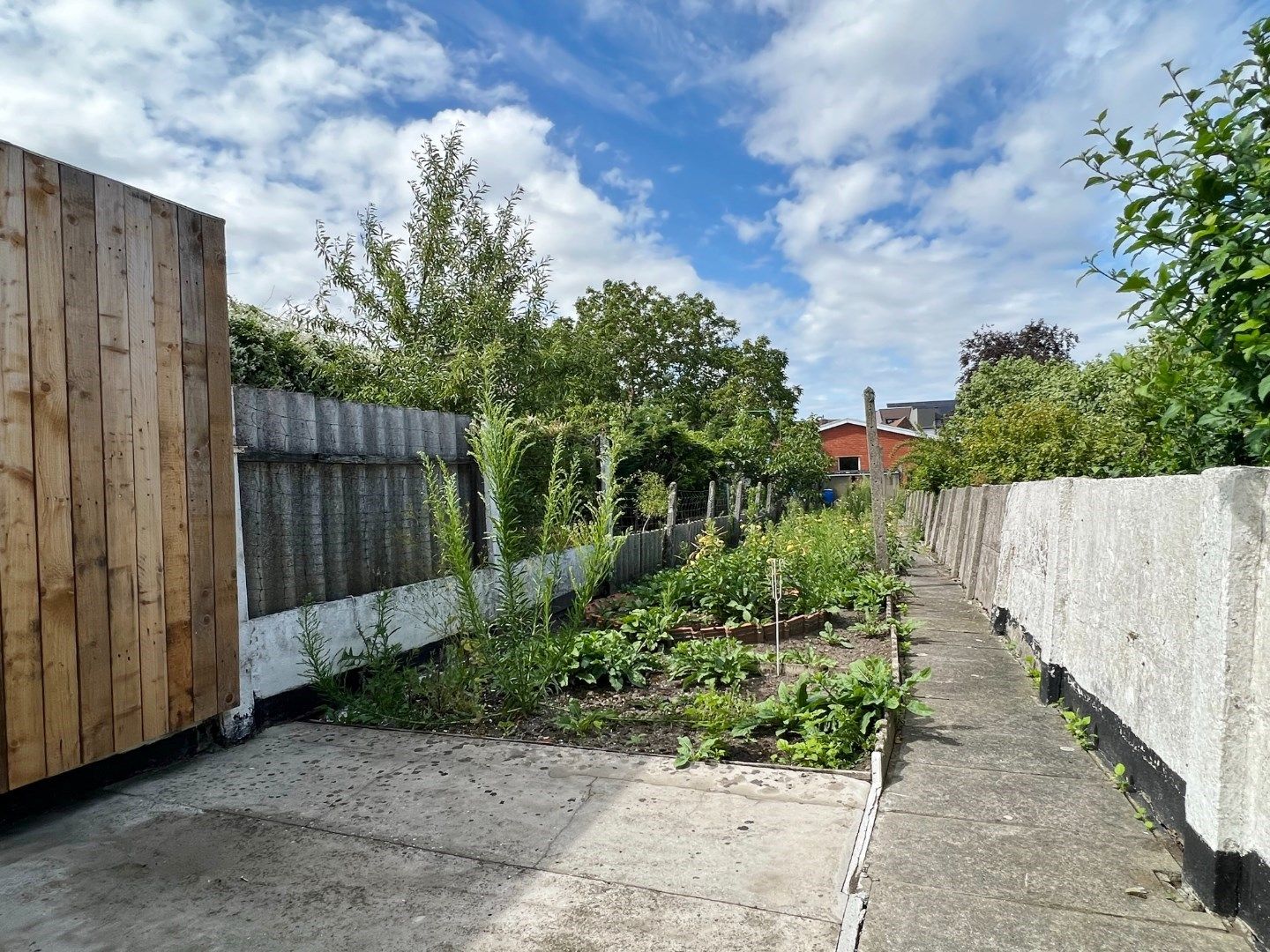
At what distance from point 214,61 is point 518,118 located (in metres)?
2.74

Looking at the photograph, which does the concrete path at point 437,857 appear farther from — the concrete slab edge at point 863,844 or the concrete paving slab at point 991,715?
the concrete paving slab at point 991,715

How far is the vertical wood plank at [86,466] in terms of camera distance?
307cm

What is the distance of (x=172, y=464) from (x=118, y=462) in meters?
0.29

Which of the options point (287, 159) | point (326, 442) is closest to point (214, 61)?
point (287, 159)

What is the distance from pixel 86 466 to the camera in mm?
3113

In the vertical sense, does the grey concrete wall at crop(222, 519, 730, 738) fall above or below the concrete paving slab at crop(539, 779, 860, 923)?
above

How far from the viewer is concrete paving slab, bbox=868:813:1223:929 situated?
235cm

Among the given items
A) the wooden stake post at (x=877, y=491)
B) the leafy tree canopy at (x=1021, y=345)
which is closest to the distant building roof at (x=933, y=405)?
the leafy tree canopy at (x=1021, y=345)

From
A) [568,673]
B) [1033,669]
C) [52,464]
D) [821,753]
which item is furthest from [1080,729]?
[52,464]

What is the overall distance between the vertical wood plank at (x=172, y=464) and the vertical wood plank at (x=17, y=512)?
24.3 inches

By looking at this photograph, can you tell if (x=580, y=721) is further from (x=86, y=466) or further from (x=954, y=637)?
(x=954, y=637)

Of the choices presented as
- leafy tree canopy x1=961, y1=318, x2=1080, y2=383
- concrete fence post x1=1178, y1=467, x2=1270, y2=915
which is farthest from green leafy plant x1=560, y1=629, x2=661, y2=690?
leafy tree canopy x1=961, y1=318, x2=1080, y2=383

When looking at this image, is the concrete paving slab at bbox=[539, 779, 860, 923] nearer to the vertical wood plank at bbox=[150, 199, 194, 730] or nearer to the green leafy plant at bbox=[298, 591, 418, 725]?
the green leafy plant at bbox=[298, 591, 418, 725]

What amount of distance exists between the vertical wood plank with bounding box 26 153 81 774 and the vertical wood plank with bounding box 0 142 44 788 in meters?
0.03
